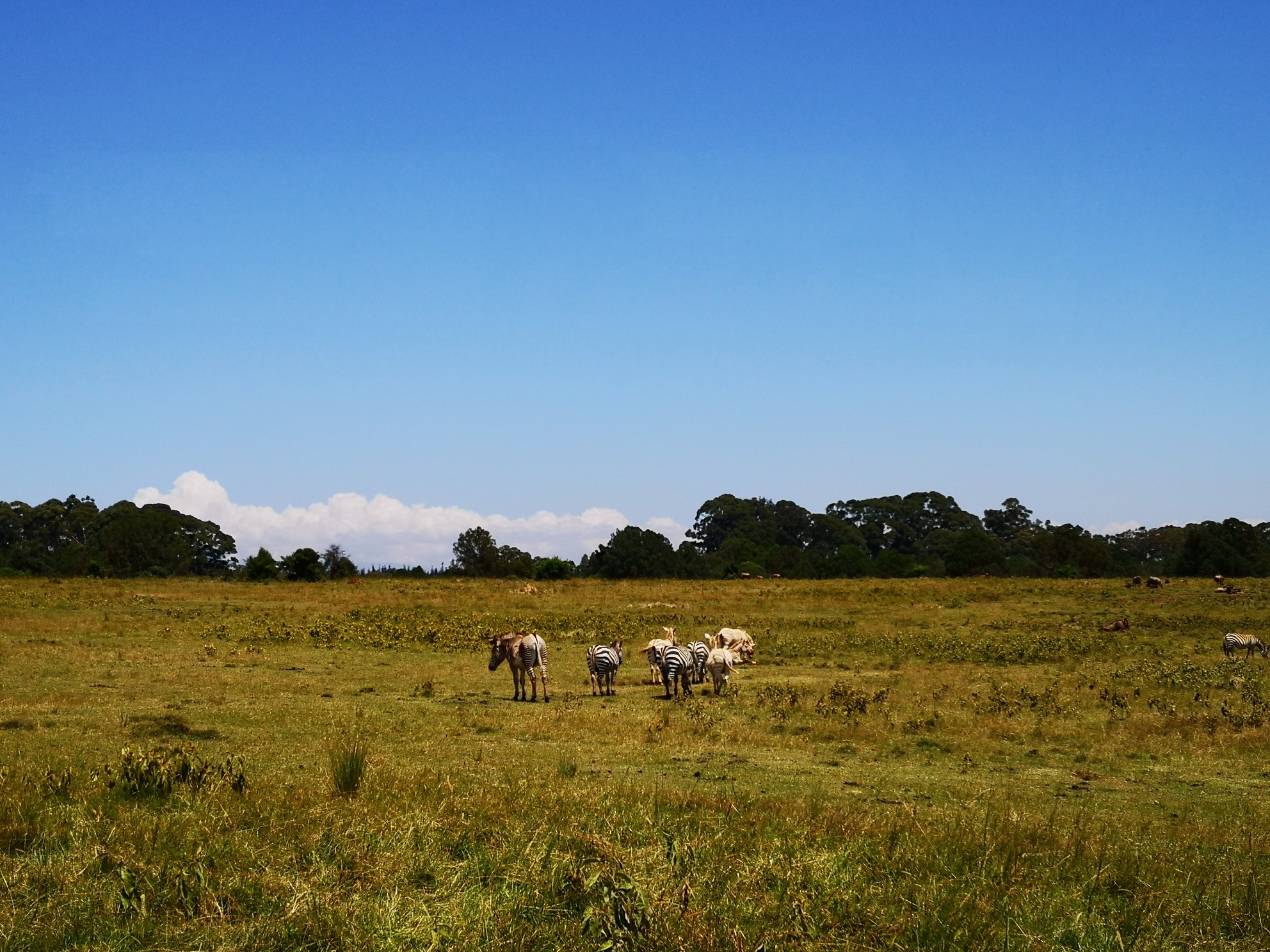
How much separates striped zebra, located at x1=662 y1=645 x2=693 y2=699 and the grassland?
2.09 feet

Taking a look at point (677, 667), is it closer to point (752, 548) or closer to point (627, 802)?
point (627, 802)

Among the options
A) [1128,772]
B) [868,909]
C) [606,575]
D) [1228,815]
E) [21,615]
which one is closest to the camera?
[868,909]

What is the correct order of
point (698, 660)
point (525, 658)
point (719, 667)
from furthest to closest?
point (698, 660) → point (719, 667) → point (525, 658)

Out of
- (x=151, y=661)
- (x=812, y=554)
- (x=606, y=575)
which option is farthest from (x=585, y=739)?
(x=812, y=554)

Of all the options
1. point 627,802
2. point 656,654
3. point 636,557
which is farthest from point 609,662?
point 636,557

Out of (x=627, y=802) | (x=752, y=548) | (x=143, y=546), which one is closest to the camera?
(x=627, y=802)

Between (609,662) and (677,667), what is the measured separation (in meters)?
1.69

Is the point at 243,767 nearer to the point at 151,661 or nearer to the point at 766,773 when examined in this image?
the point at 766,773

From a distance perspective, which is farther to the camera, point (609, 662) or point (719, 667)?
point (719, 667)

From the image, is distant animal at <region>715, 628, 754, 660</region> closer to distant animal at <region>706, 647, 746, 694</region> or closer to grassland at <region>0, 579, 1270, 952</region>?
grassland at <region>0, 579, 1270, 952</region>

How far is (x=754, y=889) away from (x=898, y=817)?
386 centimetres

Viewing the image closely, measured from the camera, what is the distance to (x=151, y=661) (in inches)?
1157

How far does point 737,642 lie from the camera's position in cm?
3594

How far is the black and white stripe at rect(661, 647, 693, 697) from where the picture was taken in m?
26.1
